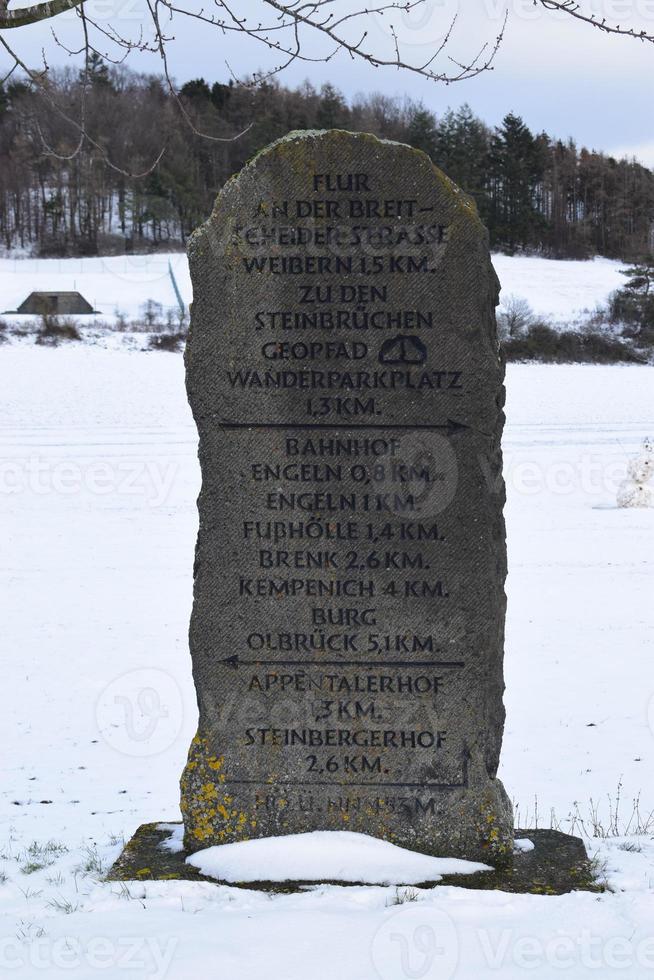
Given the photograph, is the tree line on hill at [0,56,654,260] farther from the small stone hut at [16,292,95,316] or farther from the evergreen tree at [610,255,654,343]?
the small stone hut at [16,292,95,316]

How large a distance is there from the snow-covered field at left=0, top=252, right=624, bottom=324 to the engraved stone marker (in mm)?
39265

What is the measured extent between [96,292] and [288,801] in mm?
52987

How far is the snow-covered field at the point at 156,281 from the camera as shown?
51312 millimetres

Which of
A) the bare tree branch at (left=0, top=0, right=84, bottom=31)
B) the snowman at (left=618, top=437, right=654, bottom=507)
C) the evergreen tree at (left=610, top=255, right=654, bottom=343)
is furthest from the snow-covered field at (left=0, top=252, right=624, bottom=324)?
the bare tree branch at (left=0, top=0, right=84, bottom=31)

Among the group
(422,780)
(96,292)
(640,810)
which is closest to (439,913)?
(422,780)

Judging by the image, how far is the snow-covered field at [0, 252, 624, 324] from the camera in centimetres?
5131

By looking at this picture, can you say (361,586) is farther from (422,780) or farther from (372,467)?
(422,780)

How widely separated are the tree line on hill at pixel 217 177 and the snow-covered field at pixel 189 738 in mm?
54958

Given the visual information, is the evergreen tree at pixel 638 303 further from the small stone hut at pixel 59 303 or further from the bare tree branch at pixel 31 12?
the bare tree branch at pixel 31 12

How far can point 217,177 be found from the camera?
7600 centimetres

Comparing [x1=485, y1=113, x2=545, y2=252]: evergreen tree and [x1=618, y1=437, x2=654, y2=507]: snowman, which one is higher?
[x1=485, y1=113, x2=545, y2=252]: evergreen tree

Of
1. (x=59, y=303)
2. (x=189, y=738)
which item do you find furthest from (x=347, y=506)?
(x=59, y=303)

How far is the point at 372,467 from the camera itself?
14.9 ft

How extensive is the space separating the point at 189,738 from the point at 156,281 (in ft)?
174
